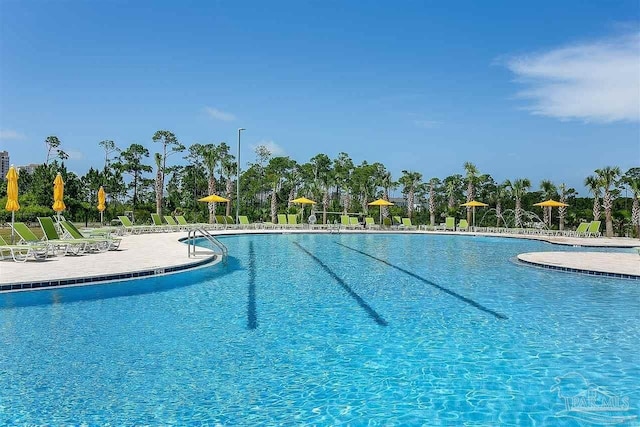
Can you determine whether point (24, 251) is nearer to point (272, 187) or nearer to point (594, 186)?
point (594, 186)

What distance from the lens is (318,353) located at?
218 inches

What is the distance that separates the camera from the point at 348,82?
104 feet

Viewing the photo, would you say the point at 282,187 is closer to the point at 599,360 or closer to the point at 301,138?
the point at 301,138

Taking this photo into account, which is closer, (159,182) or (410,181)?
(159,182)

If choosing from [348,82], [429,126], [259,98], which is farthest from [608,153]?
[259,98]

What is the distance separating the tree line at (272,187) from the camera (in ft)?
121

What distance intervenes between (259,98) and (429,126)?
12.9 metres

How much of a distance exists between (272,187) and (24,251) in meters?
33.2

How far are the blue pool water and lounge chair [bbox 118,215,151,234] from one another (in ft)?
41.6

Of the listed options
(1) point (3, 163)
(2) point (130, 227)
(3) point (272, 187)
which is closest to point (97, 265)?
(2) point (130, 227)

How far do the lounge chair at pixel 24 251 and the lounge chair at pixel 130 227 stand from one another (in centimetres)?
908

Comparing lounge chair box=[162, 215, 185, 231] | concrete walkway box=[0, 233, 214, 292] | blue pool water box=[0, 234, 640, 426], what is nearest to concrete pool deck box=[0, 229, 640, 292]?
concrete walkway box=[0, 233, 214, 292]

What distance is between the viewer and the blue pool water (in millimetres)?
4035

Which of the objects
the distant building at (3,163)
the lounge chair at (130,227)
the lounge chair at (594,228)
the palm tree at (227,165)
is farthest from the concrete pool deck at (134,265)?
the distant building at (3,163)
